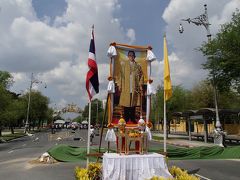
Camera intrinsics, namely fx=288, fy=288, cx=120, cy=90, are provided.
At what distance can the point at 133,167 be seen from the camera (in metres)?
9.06

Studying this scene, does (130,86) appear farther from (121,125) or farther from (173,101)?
(173,101)

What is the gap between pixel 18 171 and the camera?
1262 centimetres

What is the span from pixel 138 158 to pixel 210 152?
32.0 feet

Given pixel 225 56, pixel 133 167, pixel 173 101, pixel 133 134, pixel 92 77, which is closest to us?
pixel 133 167

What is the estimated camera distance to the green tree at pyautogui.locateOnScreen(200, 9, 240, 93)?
916 inches

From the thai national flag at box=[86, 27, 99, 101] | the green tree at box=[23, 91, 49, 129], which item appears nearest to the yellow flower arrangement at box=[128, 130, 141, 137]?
the thai national flag at box=[86, 27, 99, 101]

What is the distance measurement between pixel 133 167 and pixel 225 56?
736 inches

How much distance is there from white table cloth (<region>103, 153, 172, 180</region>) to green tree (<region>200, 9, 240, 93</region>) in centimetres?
1653

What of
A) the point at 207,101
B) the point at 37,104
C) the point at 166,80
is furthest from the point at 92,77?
the point at 37,104

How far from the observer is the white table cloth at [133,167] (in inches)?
344

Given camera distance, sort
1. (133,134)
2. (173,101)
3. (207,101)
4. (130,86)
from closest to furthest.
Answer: (133,134) → (130,86) → (173,101) → (207,101)

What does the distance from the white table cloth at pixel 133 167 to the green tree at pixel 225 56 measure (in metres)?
16.5

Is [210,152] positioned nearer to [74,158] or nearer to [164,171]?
[74,158]

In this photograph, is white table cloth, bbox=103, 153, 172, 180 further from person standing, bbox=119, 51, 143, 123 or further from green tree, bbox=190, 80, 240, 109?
green tree, bbox=190, 80, 240, 109
